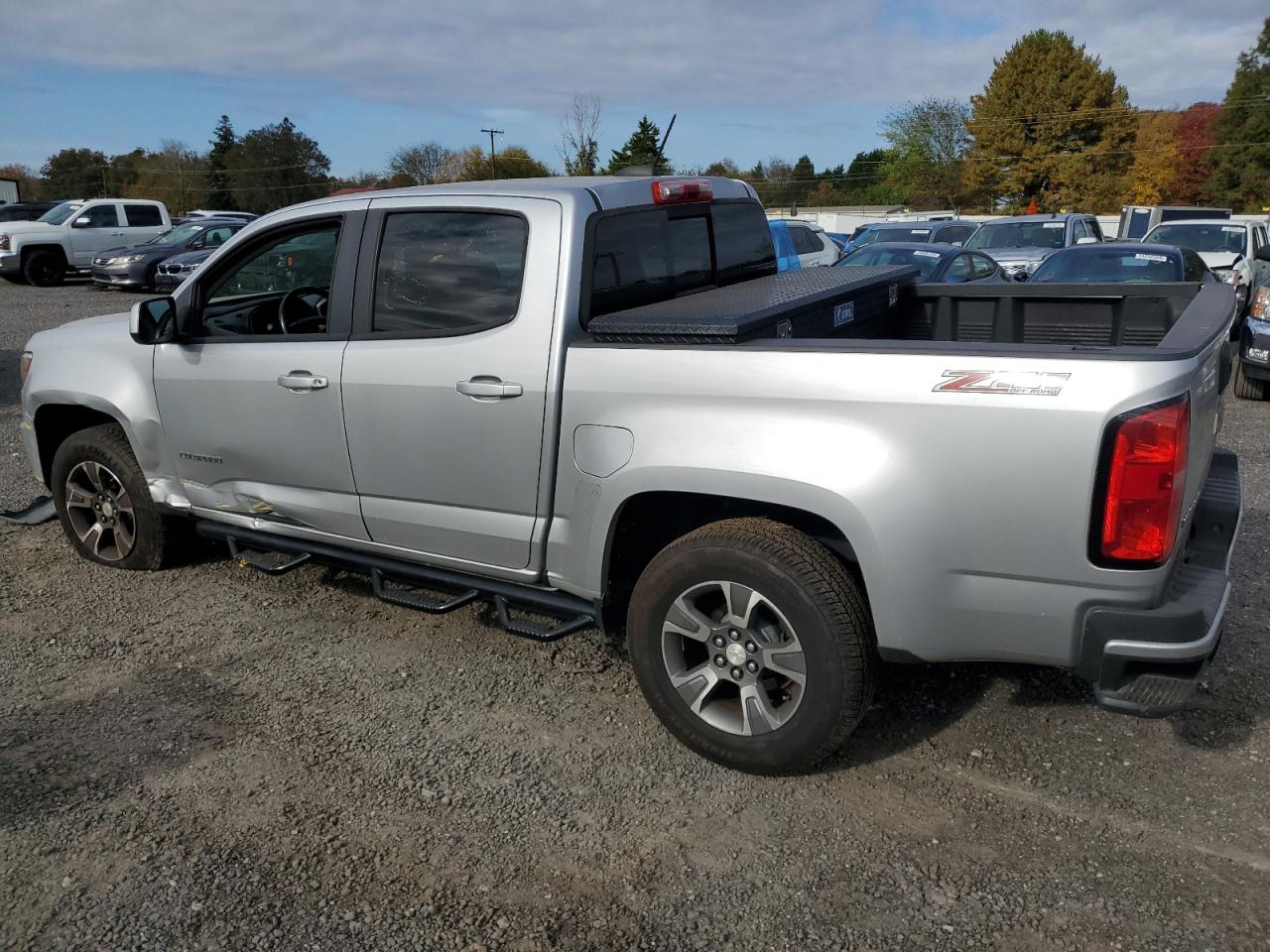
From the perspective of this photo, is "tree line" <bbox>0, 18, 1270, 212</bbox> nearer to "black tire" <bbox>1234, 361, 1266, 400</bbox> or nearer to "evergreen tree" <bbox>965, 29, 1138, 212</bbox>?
"evergreen tree" <bbox>965, 29, 1138, 212</bbox>

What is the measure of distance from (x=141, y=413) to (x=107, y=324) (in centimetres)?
58

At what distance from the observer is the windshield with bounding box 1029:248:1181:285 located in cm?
1134

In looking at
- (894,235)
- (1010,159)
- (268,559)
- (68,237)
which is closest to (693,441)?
(268,559)

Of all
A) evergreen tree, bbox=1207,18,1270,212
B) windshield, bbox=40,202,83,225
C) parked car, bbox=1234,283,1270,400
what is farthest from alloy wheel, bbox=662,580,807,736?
evergreen tree, bbox=1207,18,1270,212

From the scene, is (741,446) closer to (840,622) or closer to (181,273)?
(840,622)

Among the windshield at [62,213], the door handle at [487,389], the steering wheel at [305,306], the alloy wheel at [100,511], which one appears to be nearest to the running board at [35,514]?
the alloy wheel at [100,511]

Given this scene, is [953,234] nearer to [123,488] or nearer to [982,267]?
[982,267]

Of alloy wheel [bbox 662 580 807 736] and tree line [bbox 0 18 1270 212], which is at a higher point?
tree line [bbox 0 18 1270 212]

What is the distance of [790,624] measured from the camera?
321cm

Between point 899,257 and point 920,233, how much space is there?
587 centimetres

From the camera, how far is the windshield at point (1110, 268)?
11336 mm

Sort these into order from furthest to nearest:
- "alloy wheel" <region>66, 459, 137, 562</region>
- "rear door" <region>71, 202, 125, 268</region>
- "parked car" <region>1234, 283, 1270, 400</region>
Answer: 1. "rear door" <region>71, 202, 125, 268</region>
2. "parked car" <region>1234, 283, 1270, 400</region>
3. "alloy wheel" <region>66, 459, 137, 562</region>

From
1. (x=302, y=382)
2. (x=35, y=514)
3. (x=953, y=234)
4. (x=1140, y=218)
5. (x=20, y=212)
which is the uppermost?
(x=1140, y=218)

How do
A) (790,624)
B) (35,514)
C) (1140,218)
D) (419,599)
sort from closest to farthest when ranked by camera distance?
(790,624), (419,599), (35,514), (1140,218)
